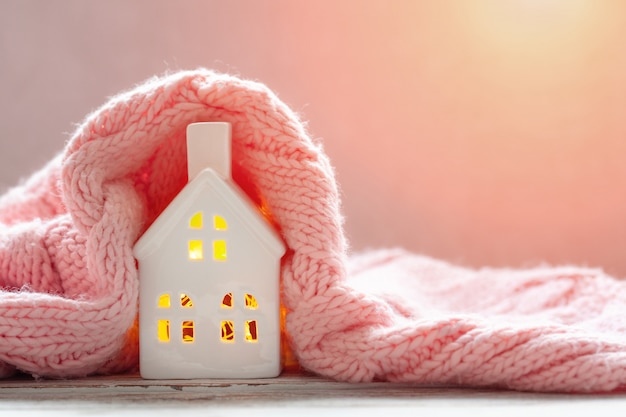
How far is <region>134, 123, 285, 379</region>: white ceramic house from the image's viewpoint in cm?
66

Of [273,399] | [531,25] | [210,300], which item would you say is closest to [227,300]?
[210,300]

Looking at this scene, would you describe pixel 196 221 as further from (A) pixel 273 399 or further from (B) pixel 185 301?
(A) pixel 273 399

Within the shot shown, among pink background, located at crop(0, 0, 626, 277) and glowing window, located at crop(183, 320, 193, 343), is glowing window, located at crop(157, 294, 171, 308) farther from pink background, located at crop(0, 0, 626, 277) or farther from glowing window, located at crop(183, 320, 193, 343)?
pink background, located at crop(0, 0, 626, 277)

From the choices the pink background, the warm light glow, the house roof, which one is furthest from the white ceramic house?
the warm light glow

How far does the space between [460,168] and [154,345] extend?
3.21 ft

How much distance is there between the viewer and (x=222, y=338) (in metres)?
0.66

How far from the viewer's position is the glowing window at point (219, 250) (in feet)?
2.19

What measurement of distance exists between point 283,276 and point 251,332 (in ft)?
0.22

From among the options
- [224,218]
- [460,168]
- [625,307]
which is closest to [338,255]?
[224,218]

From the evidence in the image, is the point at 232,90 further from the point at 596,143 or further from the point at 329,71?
the point at 596,143

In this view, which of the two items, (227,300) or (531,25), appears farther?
(531,25)

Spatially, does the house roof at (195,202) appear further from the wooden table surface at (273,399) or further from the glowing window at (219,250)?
the wooden table surface at (273,399)

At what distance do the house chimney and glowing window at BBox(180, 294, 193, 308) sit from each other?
4.7 inches

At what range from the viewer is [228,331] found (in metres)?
0.68
